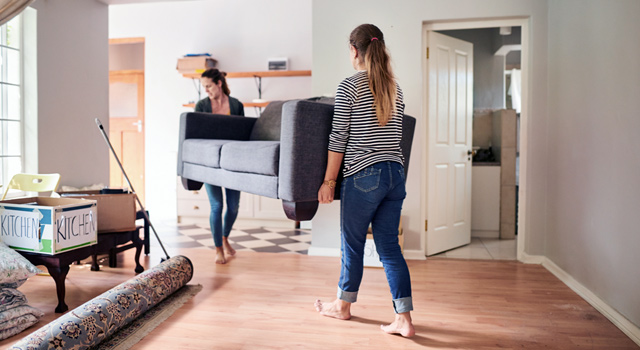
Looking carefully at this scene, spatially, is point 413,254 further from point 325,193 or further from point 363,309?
point 325,193

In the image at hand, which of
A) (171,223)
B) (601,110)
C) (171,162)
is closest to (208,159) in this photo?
(601,110)

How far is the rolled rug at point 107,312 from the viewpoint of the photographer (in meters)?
1.62

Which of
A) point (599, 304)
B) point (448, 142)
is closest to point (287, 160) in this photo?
point (599, 304)

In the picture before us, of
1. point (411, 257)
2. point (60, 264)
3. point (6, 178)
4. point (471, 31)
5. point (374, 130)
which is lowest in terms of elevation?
point (411, 257)

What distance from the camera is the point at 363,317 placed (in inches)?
88.4

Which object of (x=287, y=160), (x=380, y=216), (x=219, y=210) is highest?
(x=287, y=160)

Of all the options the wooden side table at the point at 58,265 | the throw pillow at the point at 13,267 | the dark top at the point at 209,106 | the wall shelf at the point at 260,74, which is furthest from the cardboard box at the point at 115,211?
the wall shelf at the point at 260,74

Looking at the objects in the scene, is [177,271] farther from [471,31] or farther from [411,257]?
[471,31]

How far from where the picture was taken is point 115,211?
2.80 metres

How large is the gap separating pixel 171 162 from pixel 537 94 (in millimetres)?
4215

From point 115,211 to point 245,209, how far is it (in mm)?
2390

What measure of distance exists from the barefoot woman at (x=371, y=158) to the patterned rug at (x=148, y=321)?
97 centimetres

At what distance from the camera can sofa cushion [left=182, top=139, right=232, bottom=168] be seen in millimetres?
2411

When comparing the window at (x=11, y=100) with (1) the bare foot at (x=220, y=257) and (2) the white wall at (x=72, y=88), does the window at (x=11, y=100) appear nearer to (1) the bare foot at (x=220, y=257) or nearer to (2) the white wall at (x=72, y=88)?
A: (2) the white wall at (x=72, y=88)
